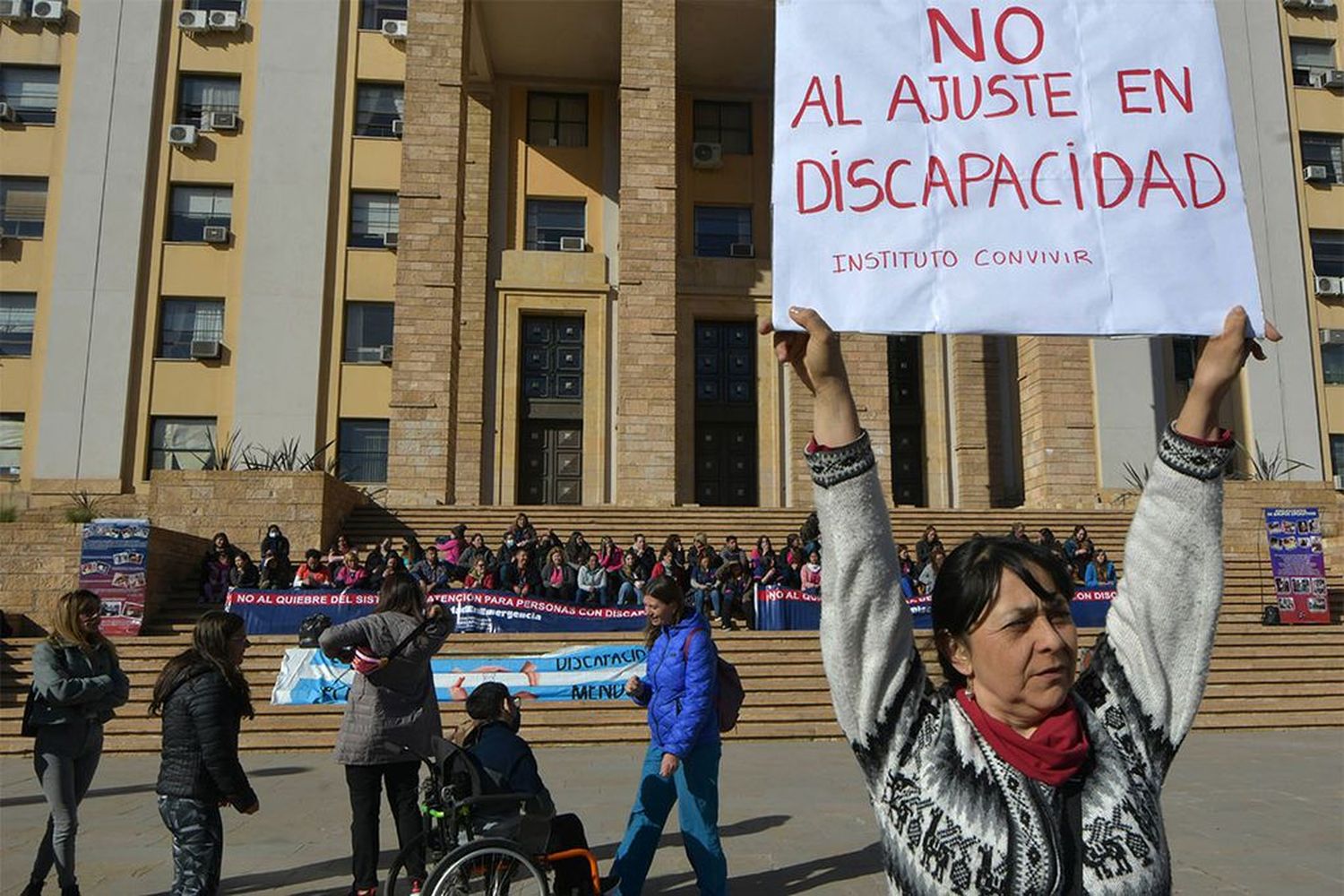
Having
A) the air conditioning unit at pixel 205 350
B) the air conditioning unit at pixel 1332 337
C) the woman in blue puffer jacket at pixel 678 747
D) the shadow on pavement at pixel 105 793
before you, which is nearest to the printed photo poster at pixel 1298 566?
the woman in blue puffer jacket at pixel 678 747

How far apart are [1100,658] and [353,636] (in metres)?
4.08

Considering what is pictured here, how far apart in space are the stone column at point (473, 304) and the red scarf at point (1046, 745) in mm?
25344

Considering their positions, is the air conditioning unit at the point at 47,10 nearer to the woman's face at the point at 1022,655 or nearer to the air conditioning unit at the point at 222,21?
the air conditioning unit at the point at 222,21

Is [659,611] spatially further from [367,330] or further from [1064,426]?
[367,330]

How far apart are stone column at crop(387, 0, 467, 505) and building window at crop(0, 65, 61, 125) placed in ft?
36.4

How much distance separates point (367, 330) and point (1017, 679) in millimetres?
27840

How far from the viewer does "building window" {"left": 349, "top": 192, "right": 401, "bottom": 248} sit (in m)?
28.4

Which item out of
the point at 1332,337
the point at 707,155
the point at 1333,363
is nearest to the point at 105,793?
the point at 707,155

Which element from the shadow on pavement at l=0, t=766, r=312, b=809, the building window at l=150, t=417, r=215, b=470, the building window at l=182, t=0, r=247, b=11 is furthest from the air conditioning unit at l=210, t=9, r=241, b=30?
the shadow on pavement at l=0, t=766, r=312, b=809

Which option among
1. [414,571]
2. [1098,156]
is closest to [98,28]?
[414,571]

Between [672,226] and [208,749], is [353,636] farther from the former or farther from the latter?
[672,226]

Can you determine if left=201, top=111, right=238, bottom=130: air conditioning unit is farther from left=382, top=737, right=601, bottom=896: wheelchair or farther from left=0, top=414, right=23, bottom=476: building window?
left=382, top=737, right=601, bottom=896: wheelchair

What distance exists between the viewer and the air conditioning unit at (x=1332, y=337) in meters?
28.4

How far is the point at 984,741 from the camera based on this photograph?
1.84m
